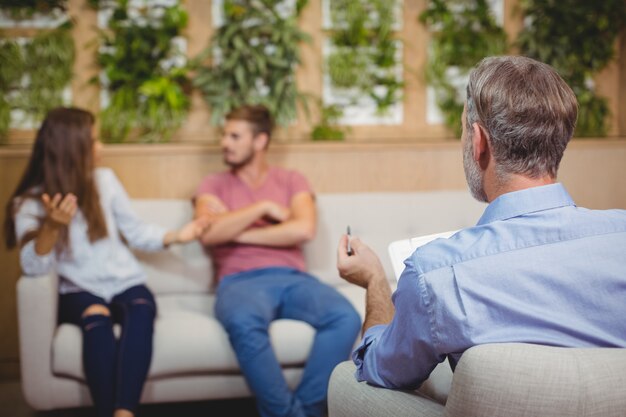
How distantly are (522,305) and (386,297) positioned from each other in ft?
1.83

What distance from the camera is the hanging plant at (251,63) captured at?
3.78 m

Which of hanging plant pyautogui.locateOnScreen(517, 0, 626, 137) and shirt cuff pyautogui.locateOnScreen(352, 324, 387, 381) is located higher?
hanging plant pyautogui.locateOnScreen(517, 0, 626, 137)

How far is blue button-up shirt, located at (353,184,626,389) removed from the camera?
3.91 ft

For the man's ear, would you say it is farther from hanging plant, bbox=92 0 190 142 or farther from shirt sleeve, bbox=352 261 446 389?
hanging plant, bbox=92 0 190 142

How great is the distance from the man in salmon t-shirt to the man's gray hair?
4.88 ft

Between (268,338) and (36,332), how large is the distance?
85cm

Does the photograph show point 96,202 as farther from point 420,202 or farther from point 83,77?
point 420,202

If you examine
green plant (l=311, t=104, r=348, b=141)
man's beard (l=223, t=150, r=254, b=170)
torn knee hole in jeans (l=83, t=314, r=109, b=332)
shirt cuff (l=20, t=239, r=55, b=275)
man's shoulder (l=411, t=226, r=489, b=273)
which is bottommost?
torn knee hole in jeans (l=83, t=314, r=109, b=332)

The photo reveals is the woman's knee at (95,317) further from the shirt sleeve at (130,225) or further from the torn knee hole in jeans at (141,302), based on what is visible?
the shirt sleeve at (130,225)

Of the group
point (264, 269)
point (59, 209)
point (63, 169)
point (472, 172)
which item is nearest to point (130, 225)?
point (63, 169)

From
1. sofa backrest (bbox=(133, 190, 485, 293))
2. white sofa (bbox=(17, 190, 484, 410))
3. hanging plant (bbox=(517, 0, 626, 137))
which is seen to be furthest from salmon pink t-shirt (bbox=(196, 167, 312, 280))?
hanging plant (bbox=(517, 0, 626, 137))

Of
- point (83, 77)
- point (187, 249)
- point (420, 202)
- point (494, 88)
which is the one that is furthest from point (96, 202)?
point (494, 88)

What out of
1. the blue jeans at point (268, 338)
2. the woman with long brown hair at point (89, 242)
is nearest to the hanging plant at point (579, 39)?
the blue jeans at point (268, 338)

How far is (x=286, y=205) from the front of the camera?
3256 mm
